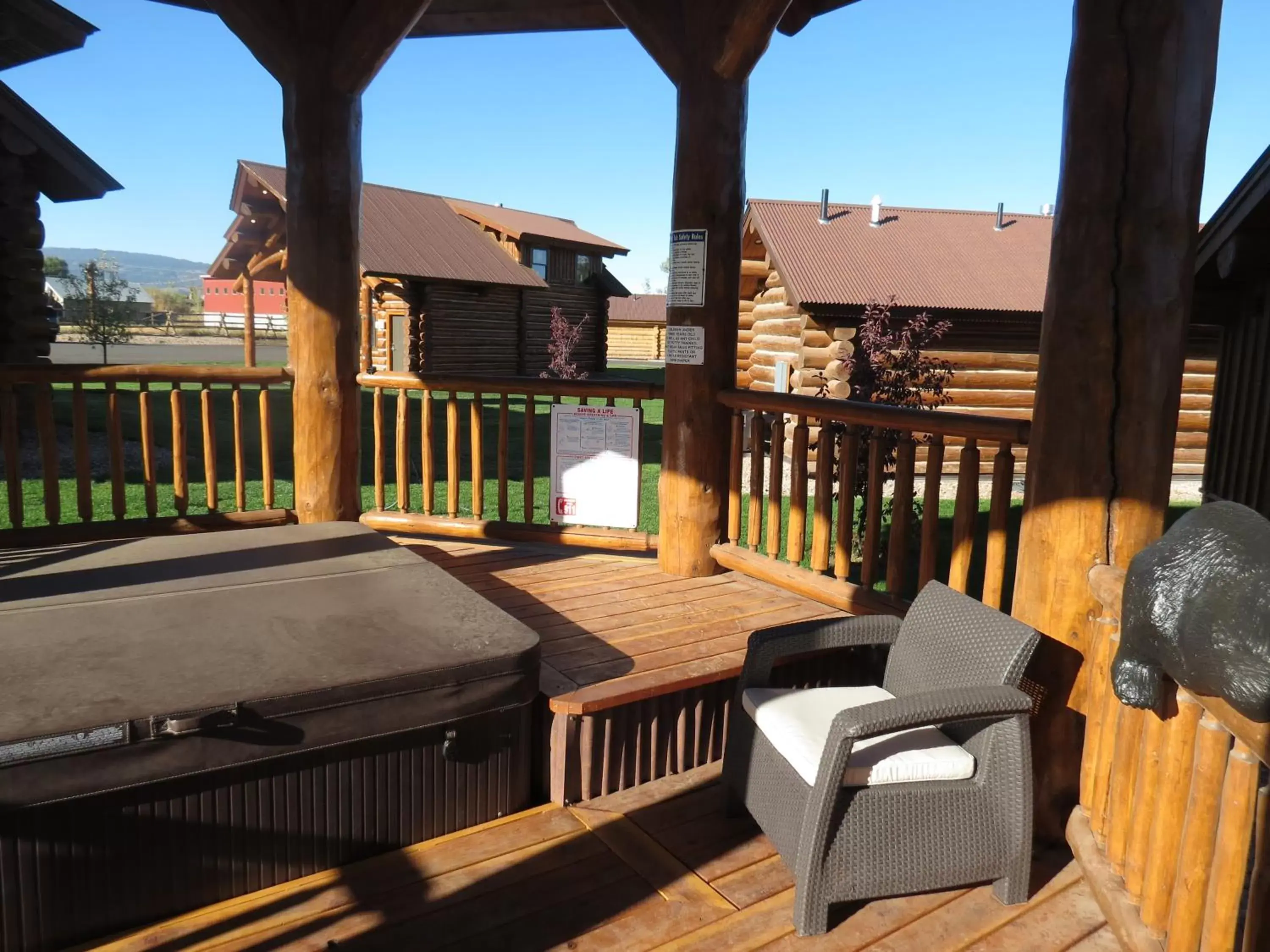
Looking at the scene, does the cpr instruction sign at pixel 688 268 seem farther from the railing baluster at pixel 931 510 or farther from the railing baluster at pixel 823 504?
the railing baluster at pixel 931 510

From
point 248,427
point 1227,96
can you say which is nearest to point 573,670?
point 1227,96

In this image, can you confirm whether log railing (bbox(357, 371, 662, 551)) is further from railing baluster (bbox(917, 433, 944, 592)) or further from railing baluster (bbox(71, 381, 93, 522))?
railing baluster (bbox(917, 433, 944, 592))

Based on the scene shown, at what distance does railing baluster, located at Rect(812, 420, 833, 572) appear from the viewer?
381 cm

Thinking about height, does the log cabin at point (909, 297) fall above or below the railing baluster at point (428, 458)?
above

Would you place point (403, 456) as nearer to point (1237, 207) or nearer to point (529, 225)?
point (1237, 207)

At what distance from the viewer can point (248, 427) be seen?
47.6 ft

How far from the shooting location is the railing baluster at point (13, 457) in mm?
4090

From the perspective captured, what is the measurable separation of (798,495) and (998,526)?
1103 millimetres

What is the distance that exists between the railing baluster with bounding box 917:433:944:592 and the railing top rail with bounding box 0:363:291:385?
10.4 feet

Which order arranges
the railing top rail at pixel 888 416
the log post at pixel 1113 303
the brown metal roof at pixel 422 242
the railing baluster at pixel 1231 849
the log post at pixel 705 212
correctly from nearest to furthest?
the railing baluster at pixel 1231 849
the log post at pixel 1113 303
the railing top rail at pixel 888 416
the log post at pixel 705 212
the brown metal roof at pixel 422 242

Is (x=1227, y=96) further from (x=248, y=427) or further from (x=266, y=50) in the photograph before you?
(x=248, y=427)

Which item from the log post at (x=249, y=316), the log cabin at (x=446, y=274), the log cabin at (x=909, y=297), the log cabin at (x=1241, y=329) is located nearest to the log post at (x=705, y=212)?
the log cabin at (x=1241, y=329)

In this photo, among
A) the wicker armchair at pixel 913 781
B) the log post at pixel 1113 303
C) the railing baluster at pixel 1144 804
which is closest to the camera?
the railing baluster at pixel 1144 804

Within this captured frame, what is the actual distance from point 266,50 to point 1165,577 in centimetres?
444
